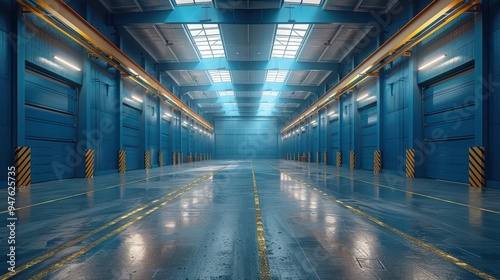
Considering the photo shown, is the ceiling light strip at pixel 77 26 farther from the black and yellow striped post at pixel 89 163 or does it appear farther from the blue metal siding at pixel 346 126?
the blue metal siding at pixel 346 126

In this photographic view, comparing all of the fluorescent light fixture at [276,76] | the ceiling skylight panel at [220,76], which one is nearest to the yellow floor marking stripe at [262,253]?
the fluorescent light fixture at [276,76]

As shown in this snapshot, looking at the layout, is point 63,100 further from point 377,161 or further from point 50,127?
point 377,161

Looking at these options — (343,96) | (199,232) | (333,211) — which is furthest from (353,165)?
(199,232)

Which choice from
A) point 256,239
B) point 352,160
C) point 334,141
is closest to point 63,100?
point 256,239

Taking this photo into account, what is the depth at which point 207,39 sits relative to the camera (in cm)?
2355

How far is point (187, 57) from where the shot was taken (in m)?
27.4

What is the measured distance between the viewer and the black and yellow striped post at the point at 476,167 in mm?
12895

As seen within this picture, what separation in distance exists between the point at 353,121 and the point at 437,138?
10.3 metres

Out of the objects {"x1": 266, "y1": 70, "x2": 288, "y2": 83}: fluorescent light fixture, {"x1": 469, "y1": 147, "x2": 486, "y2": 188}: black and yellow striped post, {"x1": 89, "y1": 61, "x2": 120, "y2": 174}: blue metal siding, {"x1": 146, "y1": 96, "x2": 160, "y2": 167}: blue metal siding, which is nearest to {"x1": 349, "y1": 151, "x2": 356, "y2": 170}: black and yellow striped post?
{"x1": 266, "y1": 70, "x2": 288, "y2": 83}: fluorescent light fixture

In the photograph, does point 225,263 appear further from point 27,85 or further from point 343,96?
point 343,96

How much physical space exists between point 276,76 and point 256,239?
31.1 m

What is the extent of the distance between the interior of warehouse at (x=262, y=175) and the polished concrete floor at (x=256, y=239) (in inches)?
1.7

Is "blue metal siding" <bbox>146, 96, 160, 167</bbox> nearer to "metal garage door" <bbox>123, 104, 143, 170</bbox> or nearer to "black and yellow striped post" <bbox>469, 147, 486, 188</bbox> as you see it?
"metal garage door" <bbox>123, 104, 143, 170</bbox>

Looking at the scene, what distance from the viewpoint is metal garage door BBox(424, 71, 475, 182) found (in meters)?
14.4
